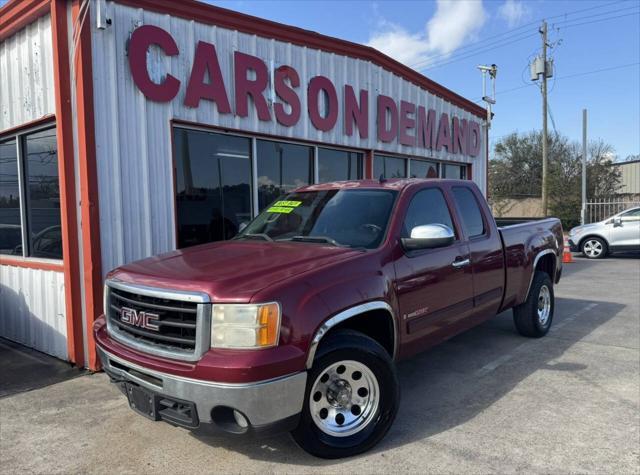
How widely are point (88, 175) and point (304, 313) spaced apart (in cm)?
331

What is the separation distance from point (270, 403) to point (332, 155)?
6.30 m

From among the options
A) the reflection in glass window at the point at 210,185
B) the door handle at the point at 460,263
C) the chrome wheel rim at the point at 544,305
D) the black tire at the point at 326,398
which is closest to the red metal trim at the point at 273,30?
the reflection in glass window at the point at 210,185

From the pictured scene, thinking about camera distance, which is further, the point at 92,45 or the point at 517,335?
the point at 517,335

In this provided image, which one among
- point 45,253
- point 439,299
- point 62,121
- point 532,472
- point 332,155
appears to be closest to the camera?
point 532,472

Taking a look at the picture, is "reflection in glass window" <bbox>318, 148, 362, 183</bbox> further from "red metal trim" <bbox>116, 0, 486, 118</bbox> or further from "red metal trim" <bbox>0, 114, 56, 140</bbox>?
"red metal trim" <bbox>0, 114, 56, 140</bbox>

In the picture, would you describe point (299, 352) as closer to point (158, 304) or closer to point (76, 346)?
point (158, 304)

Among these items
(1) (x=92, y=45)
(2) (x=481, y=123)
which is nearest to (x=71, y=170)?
(1) (x=92, y=45)

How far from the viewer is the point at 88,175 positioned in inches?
203

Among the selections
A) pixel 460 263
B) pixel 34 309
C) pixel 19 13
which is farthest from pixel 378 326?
pixel 19 13

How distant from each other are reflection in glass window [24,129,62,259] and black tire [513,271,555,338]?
5.52 m

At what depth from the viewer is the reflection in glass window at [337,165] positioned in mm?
8469

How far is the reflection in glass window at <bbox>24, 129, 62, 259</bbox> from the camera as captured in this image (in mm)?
5789

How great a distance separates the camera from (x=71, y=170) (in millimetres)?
5254

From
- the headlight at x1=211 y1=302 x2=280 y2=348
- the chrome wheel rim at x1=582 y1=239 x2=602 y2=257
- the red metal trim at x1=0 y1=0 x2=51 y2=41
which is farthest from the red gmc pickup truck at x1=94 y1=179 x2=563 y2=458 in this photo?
the chrome wheel rim at x1=582 y1=239 x2=602 y2=257
